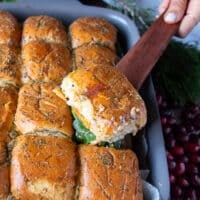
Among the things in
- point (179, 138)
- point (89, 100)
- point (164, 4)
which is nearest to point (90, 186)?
point (89, 100)

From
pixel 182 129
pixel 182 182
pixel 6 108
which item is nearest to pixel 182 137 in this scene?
pixel 182 129

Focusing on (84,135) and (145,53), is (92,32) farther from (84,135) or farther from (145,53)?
(84,135)

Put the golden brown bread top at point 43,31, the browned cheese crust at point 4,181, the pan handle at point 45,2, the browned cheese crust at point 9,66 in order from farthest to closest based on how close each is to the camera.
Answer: the pan handle at point 45,2
the golden brown bread top at point 43,31
the browned cheese crust at point 9,66
the browned cheese crust at point 4,181

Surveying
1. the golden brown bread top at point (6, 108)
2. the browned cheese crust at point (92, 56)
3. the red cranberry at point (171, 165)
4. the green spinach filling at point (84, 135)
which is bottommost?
the red cranberry at point (171, 165)

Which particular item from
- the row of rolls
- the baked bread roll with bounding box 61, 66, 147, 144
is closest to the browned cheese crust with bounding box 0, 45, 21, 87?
the row of rolls

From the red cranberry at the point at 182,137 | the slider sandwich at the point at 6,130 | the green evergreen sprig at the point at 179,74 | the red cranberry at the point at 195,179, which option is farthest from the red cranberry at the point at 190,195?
the slider sandwich at the point at 6,130

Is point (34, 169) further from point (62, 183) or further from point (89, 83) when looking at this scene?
point (89, 83)

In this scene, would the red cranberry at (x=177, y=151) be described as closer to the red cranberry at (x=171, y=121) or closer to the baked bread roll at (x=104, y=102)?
the red cranberry at (x=171, y=121)
